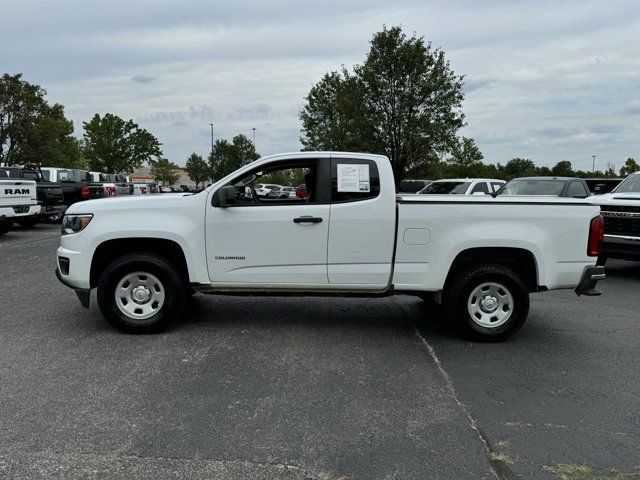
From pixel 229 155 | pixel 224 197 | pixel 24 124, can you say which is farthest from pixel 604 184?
pixel 229 155

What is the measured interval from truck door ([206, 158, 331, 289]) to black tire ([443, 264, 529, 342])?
1.33m

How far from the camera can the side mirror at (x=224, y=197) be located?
17.0ft

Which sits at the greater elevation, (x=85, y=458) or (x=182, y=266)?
(x=182, y=266)

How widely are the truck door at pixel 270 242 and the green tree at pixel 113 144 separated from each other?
50.1 metres

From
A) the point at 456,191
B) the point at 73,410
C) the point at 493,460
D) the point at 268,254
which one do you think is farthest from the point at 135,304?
the point at 456,191

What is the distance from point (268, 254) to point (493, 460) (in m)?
2.95

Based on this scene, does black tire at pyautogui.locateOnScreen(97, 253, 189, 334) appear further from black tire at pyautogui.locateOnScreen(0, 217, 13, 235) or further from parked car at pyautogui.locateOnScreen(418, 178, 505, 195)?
parked car at pyautogui.locateOnScreen(418, 178, 505, 195)

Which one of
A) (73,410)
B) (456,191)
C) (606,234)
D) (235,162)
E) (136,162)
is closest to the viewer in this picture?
(73,410)

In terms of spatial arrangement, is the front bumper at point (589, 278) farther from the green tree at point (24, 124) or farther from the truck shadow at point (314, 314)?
the green tree at point (24, 124)

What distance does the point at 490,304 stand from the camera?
535 cm

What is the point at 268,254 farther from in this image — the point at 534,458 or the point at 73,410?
the point at 534,458

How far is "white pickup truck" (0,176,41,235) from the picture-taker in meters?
12.3

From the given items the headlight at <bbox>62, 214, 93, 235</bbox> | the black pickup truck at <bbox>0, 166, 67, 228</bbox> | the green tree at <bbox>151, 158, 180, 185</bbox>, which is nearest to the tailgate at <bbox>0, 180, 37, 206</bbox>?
the black pickup truck at <bbox>0, 166, 67, 228</bbox>

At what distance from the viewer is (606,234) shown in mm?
8883
